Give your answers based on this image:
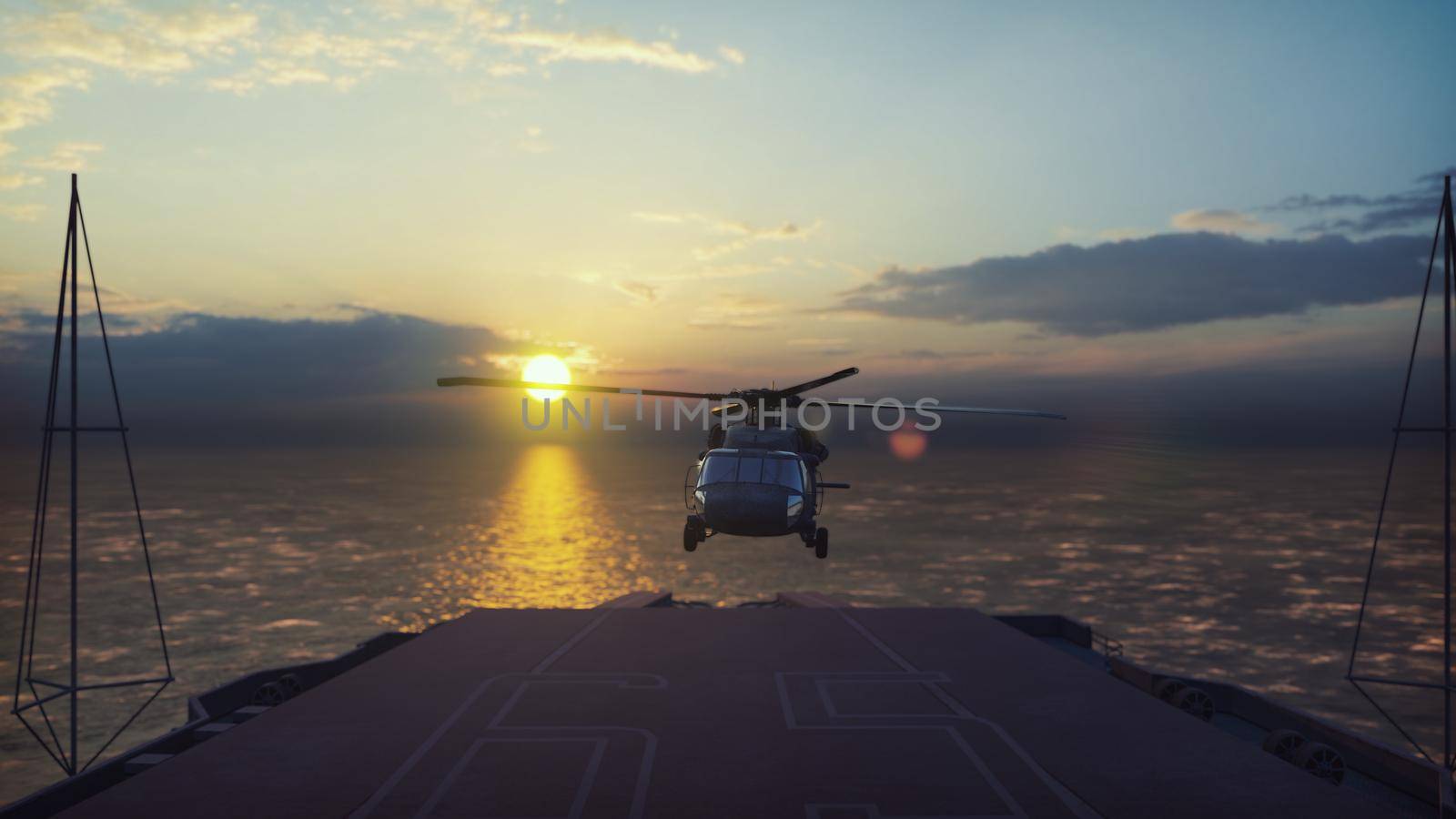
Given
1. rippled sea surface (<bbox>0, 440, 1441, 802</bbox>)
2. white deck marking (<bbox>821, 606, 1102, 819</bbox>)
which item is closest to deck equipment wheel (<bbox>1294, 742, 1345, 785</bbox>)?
white deck marking (<bbox>821, 606, 1102, 819</bbox>)

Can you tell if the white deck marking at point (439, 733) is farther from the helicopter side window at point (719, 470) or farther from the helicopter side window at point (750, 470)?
the helicopter side window at point (750, 470)

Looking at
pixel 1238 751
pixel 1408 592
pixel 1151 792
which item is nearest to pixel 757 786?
pixel 1151 792

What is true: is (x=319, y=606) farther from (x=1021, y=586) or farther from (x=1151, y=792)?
(x=1151, y=792)

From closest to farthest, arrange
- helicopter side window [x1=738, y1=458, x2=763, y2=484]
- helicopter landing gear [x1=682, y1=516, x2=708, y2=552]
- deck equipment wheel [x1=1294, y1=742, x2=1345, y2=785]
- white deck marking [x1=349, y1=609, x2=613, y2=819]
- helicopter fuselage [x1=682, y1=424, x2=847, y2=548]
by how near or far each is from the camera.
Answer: white deck marking [x1=349, y1=609, x2=613, y2=819]
helicopter fuselage [x1=682, y1=424, x2=847, y2=548]
helicopter side window [x1=738, y1=458, x2=763, y2=484]
helicopter landing gear [x1=682, y1=516, x2=708, y2=552]
deck equipment wheel [x1=1294, y1=742, x2=1345, y2=785]

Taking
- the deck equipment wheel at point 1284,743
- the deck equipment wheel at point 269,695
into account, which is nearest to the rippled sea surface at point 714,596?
the deck equipment wheel at point 269,695

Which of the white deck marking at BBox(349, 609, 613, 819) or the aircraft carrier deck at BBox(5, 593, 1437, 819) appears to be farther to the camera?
the aircraft carrier deck at BBox(5, 593, 1437, 819)

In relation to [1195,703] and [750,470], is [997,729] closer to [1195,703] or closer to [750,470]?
[750,470]

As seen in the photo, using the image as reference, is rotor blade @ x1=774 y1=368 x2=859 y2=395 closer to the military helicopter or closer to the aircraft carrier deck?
the military helicopter

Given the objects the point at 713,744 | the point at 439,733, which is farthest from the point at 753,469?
the point at 439,733
